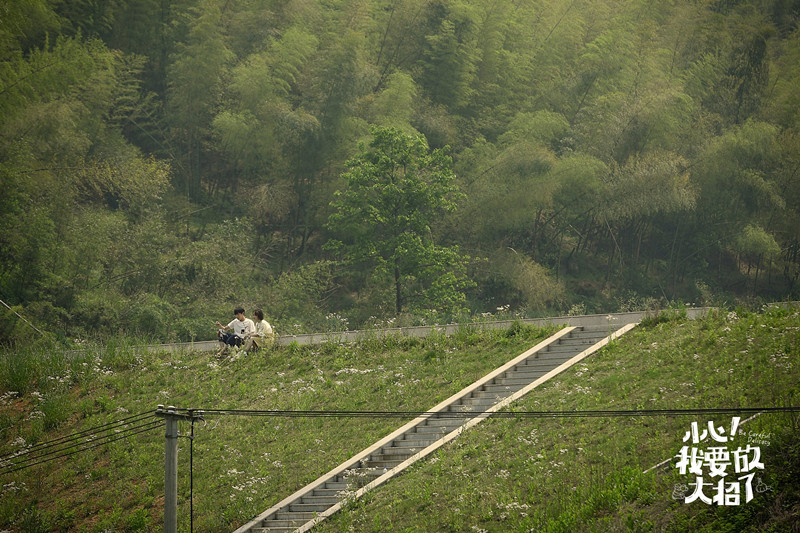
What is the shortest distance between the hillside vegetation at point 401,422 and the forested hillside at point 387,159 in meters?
8.38

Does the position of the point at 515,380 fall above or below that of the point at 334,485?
above

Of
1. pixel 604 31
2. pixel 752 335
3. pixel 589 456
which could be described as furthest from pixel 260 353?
pixel 604 31

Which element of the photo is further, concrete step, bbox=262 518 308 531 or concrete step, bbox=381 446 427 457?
concrete step, bbox=381 446 427 457

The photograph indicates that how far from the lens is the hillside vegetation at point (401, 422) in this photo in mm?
12664

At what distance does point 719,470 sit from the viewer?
11.9m

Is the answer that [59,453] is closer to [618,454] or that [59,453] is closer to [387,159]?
[618,454]

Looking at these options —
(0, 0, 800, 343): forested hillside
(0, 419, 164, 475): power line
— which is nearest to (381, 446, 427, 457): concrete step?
(0, 419, 164, 475): power line

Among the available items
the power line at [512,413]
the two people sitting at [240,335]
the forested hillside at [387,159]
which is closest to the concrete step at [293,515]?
the power line at [512,413]

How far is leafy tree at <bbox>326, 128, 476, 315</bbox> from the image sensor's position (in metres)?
29.8

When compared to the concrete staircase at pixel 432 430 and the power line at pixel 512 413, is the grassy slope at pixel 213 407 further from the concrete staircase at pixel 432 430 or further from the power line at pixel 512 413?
the concrete staircase at pixel 432 430

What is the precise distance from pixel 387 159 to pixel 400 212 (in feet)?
6.10

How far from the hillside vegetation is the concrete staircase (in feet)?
0.98

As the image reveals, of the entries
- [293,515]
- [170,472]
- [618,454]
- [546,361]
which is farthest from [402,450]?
[170,472]

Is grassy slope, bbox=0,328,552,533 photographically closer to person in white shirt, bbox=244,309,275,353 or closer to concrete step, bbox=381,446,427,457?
person in white shirt, bbox=244,309,275,353
